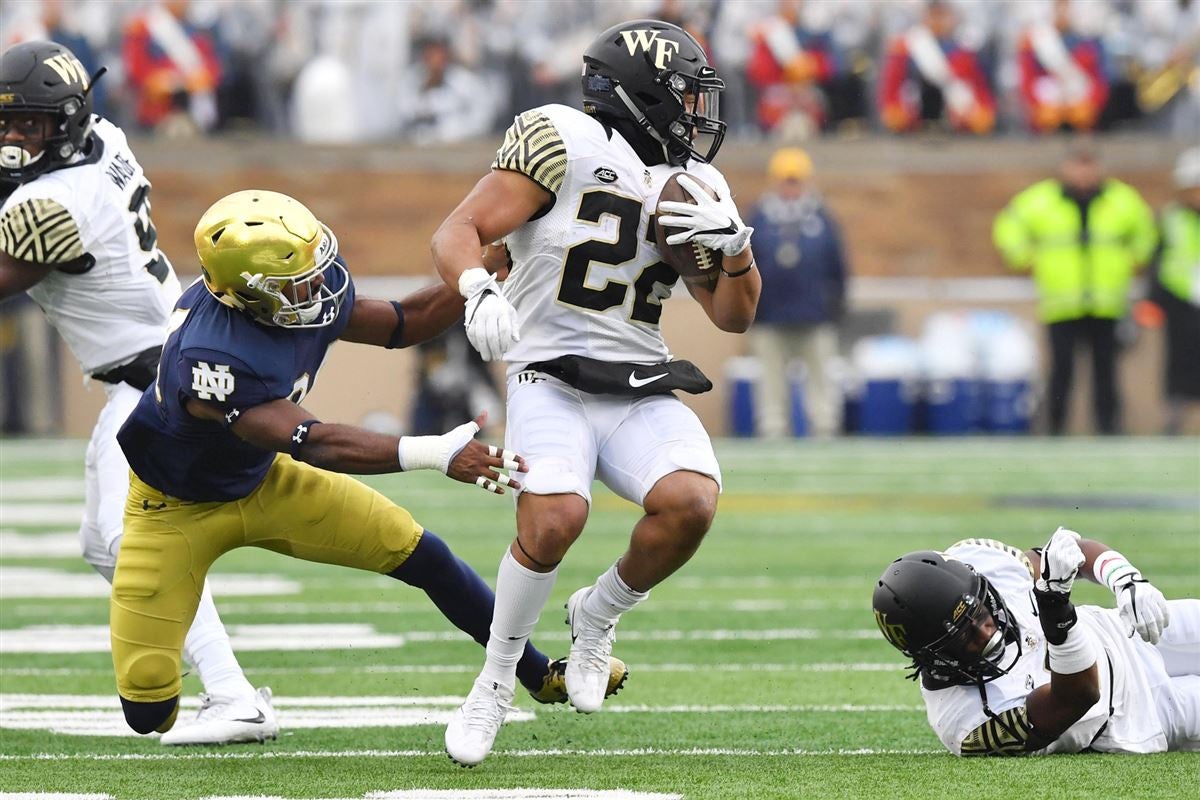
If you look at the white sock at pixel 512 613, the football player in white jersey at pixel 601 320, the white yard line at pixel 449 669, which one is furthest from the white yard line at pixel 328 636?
the white sock at pixel 512 613

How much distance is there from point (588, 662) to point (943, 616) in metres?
0.94

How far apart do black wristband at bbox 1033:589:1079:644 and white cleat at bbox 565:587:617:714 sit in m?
1.11

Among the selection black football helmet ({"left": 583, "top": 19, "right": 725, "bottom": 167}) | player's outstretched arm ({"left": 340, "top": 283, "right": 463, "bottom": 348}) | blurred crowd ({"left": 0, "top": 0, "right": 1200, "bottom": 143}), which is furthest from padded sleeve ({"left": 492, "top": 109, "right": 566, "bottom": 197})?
blurred crowd ({"left": 0, "top": 0, "right": 1200, "bottom": 143})

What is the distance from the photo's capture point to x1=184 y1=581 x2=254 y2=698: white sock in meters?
5.10

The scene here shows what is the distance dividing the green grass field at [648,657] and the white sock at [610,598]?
0.34 m

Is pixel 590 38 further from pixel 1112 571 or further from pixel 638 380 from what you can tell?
pixel 1112 571

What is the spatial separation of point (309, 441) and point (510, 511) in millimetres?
5964

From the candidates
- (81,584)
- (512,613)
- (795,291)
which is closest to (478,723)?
(512,613)

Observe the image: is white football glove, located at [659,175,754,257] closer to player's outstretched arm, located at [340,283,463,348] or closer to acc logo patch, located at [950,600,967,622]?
player's outstretched arm, located at [340,283,463,348]

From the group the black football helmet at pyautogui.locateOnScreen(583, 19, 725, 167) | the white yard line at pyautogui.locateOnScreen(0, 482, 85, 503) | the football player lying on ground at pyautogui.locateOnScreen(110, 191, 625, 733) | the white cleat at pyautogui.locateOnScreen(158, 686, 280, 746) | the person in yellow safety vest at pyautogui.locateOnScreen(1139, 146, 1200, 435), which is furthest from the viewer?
the person in yellow safety vest at pyautogui.locateOnScreen(1139, 146, 1200, 435)

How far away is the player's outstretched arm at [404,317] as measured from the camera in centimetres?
493

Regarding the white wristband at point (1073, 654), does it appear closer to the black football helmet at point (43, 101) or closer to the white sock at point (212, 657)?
the white sock at point (212, 657)

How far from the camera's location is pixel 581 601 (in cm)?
491

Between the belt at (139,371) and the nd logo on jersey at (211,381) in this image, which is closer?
the nd logo on jersey at (211,381)
